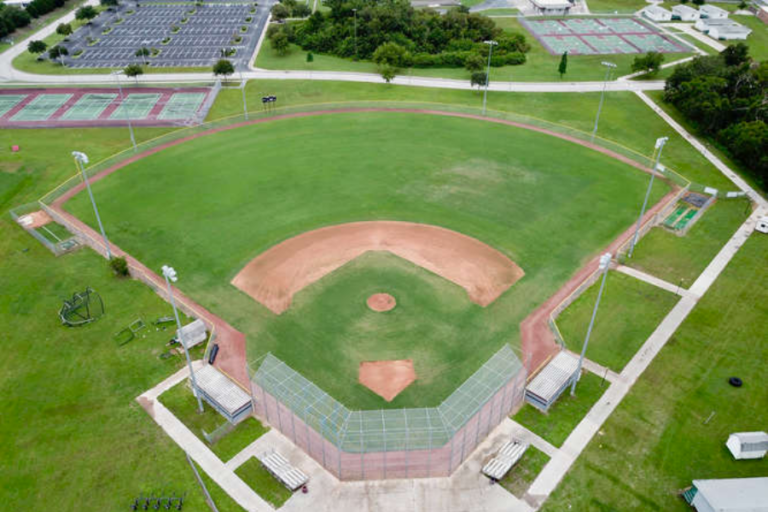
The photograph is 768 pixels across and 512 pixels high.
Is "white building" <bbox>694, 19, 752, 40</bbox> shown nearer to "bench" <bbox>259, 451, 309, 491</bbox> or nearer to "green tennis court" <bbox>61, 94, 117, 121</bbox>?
"green tennis court" <bbox>61, 94, 117, 121</bbox>

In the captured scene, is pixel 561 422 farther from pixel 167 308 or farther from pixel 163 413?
pixel 167 308

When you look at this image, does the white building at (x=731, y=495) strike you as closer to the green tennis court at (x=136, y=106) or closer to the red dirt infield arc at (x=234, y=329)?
the red dirt infield arc at (x=234, y=329)

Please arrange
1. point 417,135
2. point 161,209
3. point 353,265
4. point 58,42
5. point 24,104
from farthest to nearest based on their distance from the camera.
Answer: point 58,42 → point 24,104 → point 417,135 → point 161,209 → point 353,265

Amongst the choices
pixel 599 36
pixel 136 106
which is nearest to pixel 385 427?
pixel 136 106

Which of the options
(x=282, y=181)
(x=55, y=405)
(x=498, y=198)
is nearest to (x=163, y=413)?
(x=55, y=405)

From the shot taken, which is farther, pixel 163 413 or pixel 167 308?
pixel 167 308

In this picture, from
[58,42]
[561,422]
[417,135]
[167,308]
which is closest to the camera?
[561,422]
